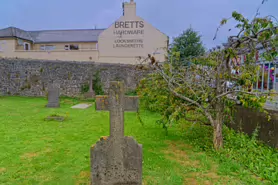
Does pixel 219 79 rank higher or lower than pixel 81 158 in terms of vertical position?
higher

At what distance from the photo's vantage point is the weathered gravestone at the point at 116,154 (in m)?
3.07

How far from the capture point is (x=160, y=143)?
17.6 ft

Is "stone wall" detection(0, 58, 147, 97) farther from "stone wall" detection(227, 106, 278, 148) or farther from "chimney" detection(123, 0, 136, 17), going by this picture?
"stone wall" detection(227, 106, 278, 148)

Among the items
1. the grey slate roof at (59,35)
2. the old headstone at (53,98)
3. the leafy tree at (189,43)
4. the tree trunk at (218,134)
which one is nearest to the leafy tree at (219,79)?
the tree trunk at (218,134)

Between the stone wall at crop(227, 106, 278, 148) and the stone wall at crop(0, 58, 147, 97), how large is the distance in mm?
9377

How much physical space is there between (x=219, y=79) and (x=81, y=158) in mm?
3447

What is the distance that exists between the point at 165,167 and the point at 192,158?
78 cm

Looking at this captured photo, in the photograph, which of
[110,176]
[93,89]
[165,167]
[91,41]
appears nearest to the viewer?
[110,176]

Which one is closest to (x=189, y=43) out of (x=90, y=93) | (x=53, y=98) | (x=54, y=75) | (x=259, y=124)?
(x=90, y=93)

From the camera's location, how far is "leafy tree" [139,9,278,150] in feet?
13.4

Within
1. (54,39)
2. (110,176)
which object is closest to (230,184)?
(110,176)

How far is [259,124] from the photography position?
5293mm

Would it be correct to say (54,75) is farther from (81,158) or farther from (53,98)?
(81,158)

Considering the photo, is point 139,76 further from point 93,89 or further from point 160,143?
point 160,143
